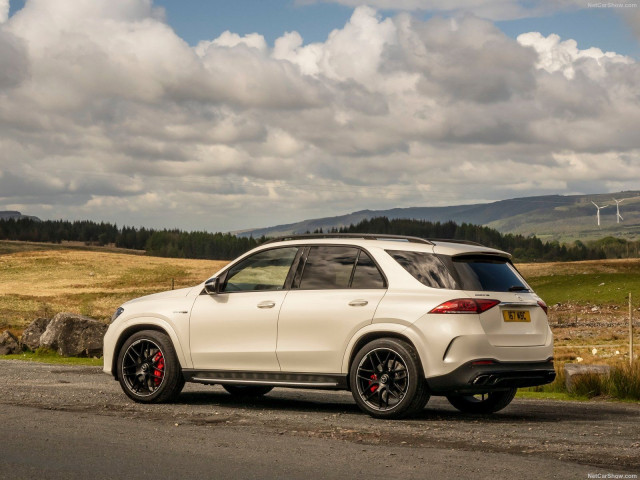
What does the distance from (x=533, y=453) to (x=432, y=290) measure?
2670mm

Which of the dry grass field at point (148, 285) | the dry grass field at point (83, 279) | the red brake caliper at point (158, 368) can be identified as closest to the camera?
the red brake caliper at point (158, 368)

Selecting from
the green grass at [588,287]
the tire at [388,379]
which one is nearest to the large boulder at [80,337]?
the tire at [388,379]

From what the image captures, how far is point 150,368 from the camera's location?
12070 millimetres

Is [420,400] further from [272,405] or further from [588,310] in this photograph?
[588,310]

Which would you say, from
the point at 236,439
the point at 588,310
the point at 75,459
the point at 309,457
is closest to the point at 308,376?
the point at 236,439

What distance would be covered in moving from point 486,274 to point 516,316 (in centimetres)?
59

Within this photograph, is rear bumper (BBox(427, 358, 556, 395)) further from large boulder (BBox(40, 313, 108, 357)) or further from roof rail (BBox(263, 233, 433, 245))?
large boulder (BBox(40, 313, 108, 357))

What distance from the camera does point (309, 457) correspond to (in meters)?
7.92

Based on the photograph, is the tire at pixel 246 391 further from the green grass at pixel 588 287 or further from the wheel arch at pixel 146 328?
the green grass at pixel 588 287

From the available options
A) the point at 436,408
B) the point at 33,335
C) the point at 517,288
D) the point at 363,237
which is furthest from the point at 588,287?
the point at 363,237

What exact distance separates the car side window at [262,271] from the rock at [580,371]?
6.29 metres

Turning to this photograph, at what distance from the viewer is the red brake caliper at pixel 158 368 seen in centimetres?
1196

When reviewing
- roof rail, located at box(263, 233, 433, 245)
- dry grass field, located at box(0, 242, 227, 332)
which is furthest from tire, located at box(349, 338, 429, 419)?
dry grass field, located at box(0, 242, 227, 332)

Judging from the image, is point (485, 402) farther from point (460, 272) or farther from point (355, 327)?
point (355, 327)
